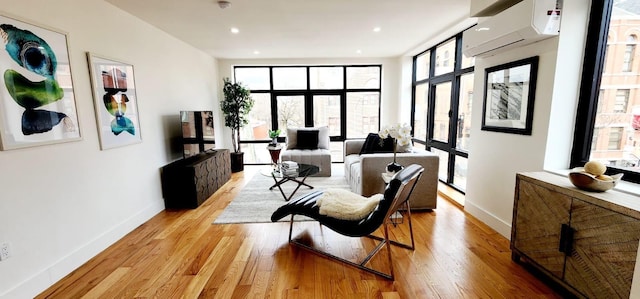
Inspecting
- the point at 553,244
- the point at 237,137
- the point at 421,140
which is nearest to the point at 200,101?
the point at 237,137

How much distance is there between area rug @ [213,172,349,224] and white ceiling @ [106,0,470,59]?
2.37 m

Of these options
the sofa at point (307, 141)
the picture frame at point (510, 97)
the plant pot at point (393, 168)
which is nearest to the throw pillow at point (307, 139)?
the sofa at point (307, 141)

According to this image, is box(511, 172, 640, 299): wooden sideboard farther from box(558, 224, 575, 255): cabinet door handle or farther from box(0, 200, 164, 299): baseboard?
box(0, 200, 164, 299): baseboard

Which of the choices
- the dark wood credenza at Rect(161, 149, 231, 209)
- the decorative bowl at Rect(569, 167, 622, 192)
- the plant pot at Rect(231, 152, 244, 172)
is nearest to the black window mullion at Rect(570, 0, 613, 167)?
the decorative bowl at Rect(569, 167, 622, 192)

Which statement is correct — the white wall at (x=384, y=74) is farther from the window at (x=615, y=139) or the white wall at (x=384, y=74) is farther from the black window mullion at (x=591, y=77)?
the window at (x=615, y=139)

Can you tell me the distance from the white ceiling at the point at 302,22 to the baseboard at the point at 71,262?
2.33m

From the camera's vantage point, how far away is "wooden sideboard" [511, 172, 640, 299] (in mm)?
1410

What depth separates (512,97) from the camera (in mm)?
2521

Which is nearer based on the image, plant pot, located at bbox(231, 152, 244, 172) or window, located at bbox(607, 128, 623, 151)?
window, located at bbox(607, 128, 623, 151)

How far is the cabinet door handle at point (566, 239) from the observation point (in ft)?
5.47

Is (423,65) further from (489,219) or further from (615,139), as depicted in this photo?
(615,139)

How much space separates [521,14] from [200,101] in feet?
15.7

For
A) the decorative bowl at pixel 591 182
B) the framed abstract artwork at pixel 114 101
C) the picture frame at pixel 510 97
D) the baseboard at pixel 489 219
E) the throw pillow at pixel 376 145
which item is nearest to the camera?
the decorative bowl at pixel 591 182

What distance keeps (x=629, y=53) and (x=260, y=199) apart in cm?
386
